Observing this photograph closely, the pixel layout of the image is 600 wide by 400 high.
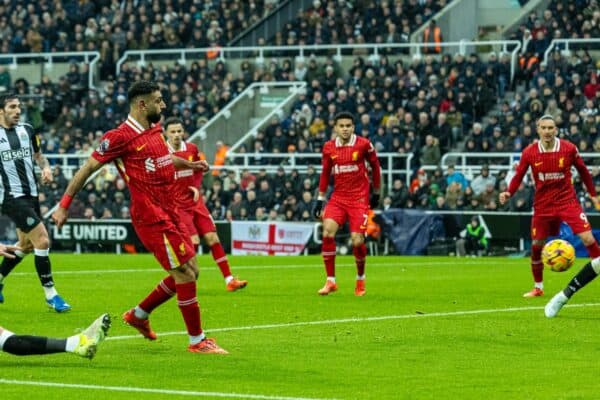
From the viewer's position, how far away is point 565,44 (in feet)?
124

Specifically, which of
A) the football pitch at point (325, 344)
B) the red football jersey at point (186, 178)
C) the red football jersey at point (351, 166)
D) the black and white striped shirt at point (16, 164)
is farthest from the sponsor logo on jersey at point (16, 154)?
the red football jersey at point (351, 166)

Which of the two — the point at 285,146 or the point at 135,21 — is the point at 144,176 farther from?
the point at 135,21

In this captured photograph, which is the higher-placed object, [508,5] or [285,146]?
[508,5]

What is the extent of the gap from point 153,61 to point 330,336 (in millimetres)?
34695

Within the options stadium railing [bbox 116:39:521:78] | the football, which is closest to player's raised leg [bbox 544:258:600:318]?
the football

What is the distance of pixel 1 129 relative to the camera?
16375 mm

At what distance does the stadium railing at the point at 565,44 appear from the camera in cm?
3709

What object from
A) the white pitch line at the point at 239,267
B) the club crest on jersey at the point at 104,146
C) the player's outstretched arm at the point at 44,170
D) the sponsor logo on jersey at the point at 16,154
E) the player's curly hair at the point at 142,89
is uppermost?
the player's curly hair at the point at 142,89

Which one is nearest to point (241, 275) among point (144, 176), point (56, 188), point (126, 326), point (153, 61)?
point (126, 326)

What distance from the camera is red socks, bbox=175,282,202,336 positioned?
11953 mm

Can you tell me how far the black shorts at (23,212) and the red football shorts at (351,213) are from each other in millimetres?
4976

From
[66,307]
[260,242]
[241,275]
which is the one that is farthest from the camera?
[260,242]

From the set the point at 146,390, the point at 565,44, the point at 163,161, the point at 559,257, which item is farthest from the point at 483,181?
the point at 146,390

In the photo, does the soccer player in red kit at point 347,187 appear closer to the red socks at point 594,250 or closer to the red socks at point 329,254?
the red socks at point 329,254
